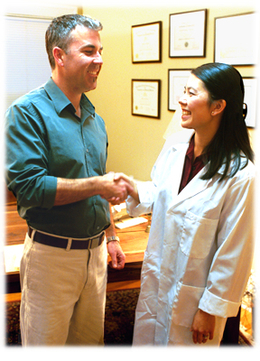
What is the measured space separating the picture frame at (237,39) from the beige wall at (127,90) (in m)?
0.43

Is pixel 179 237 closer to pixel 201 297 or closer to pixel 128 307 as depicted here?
pixel 201 297

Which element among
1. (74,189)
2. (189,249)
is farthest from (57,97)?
(189,249)

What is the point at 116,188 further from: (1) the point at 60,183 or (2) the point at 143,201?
(1) the point at 60,183

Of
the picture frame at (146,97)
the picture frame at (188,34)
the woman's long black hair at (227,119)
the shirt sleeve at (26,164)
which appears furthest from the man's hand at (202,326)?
the picture frame at (146,97)

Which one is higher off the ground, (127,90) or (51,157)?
(127,90)

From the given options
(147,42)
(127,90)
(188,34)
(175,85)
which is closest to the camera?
(188,34)

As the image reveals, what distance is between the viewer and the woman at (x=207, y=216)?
134 centimetres

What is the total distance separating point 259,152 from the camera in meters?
1.55

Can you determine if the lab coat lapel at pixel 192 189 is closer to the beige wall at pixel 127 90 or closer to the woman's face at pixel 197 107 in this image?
the woman's face at pixel 197 107

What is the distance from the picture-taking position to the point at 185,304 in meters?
1.46

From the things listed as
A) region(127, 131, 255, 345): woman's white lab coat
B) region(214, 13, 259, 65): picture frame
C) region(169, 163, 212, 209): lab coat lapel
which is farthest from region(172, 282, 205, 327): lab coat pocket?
region(214, 13, 259, 65): picture frame

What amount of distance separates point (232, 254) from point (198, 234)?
0.14 m

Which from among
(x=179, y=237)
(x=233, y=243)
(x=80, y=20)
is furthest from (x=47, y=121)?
(x=233, y=243)

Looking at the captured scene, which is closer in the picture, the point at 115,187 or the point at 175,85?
the point at 115,187
